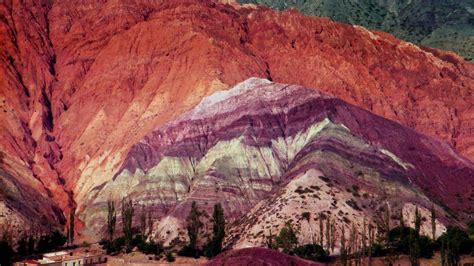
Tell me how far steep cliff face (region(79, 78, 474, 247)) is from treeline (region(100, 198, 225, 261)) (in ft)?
6.35

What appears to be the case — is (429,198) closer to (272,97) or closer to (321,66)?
(272,97)

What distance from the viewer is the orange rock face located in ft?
440

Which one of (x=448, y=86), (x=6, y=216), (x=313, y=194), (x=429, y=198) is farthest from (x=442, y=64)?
(x=6, y=216)

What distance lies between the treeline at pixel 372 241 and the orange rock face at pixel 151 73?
37.5 m

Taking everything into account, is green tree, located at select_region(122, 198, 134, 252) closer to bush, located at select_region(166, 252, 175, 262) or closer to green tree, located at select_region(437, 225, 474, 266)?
bush, located at select_region(166, 252, 175, 262)

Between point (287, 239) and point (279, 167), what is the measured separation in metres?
24.5

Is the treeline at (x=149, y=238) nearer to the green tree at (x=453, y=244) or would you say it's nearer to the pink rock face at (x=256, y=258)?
the pink rock face at (x=256, y=258)

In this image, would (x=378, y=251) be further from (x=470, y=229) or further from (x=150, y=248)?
(x=150, y=248)

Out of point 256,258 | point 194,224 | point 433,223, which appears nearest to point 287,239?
point 194,224

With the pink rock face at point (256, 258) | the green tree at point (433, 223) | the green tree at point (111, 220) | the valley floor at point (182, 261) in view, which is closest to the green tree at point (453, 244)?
the green tree at point (433, 223)

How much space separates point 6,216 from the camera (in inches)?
4306

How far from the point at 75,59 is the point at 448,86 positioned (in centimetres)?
5900

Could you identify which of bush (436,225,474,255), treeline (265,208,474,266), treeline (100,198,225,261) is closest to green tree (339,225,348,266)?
treeline (265,208,474,266)

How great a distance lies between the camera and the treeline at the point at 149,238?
98.4 m
